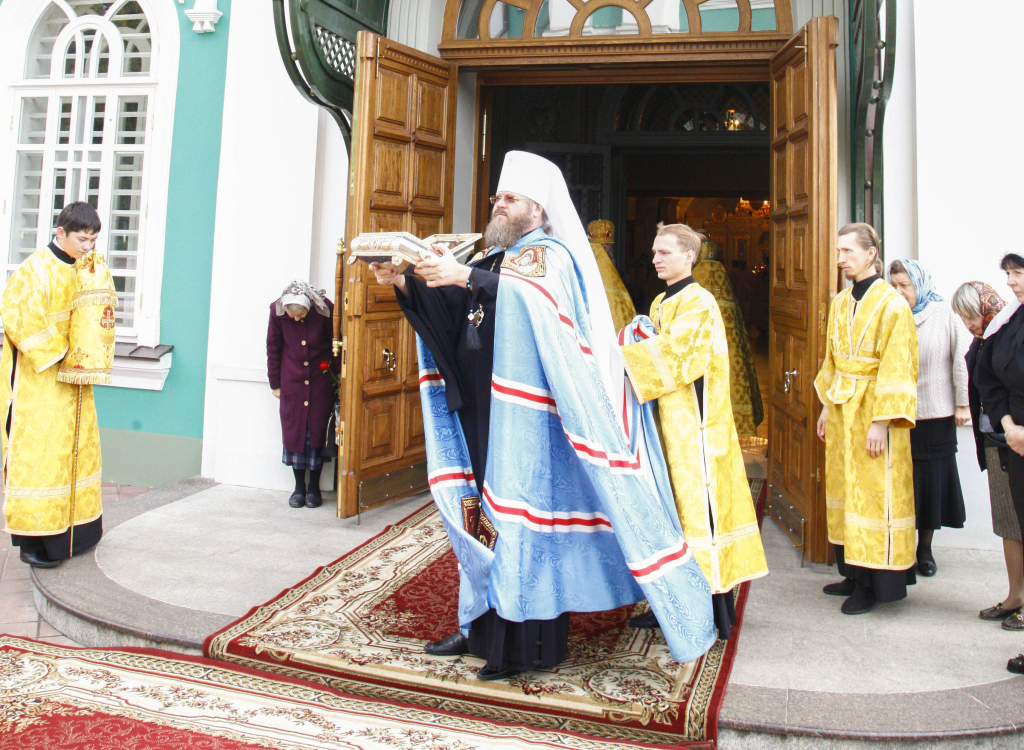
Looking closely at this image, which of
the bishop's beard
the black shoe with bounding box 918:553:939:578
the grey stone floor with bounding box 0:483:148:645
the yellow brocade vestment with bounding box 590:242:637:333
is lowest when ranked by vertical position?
the grey stone floor with bounding box 0:483:148:645

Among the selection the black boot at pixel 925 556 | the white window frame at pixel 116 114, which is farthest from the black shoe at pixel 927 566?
the white window frame at pixel 116 114

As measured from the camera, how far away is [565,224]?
324 cm

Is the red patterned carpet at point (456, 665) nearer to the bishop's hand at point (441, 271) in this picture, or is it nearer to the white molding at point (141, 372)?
the bishop's hand at point (441, 271)

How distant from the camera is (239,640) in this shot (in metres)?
3.45

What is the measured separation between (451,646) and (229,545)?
75.0 inches

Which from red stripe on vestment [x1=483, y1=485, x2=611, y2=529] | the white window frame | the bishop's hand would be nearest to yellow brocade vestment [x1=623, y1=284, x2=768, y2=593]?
red stripe on vestment [x1=483, y1=485, x2=611, y2=529]

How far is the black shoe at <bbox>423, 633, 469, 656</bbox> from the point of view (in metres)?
3.39

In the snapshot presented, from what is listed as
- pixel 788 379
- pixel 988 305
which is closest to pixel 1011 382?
pixel 988 305

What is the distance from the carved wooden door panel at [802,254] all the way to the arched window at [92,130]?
428 cm

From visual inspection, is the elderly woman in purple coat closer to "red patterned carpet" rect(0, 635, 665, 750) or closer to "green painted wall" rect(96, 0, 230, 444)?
"green painted wall" rect(96, 0, 230, 444)

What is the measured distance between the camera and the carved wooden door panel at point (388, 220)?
5.11 metres

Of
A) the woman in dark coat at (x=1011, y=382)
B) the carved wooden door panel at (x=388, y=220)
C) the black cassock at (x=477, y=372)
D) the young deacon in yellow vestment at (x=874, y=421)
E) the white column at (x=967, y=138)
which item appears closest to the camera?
the black cassock at (x=477, y=372)

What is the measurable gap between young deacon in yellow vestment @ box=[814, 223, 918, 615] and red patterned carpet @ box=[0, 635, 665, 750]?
5.47 feet

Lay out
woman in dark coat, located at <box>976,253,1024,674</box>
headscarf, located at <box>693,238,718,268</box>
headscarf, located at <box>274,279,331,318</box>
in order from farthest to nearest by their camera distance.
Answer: headscarf, located at <box>693,238,718,268</box> → headscarf, located at <box>274,279,331,318</box> → woman in dark coat, located at <box>976,253,1024,674</box>
